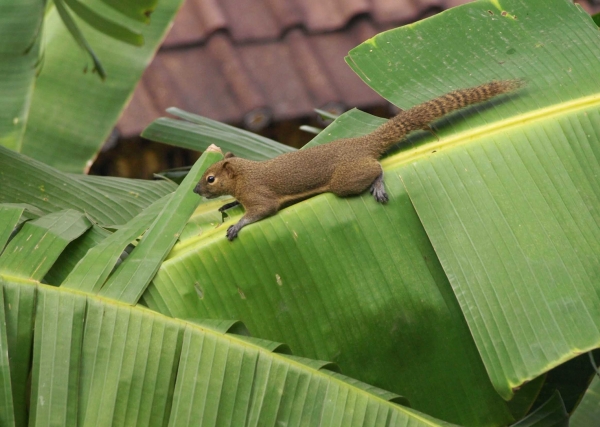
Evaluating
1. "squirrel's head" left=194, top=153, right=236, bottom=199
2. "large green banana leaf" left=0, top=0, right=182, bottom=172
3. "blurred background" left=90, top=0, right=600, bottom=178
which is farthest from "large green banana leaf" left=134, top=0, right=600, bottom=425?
"blurred background" left=90, top=0, right=600, bottom=178

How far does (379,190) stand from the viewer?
2.44m

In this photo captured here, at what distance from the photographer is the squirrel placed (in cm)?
252

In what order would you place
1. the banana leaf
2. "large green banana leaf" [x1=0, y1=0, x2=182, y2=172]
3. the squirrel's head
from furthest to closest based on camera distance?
"large green banana leaf" [x1=0, y1=0, x2=182, y2=172]
the squirrel's head
the banana leaf

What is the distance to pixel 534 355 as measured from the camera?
6.77ft

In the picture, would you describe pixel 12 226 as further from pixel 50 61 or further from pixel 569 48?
pixel 569 48

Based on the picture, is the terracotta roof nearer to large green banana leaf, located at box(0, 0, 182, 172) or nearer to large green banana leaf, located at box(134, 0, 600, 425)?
large green banana leaf, located at box(0, 0, 182, 172)

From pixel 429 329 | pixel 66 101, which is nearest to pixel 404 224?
pixel 429 329

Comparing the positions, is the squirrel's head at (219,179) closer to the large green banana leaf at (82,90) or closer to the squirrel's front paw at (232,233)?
the squirrel's front paw at (232,233)

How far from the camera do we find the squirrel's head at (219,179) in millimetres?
2953

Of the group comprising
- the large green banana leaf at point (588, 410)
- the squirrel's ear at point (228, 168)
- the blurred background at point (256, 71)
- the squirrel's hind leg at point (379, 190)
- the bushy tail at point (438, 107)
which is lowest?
the blurred background at point (256, 71)

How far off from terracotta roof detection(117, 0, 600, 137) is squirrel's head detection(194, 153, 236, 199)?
1801 mm

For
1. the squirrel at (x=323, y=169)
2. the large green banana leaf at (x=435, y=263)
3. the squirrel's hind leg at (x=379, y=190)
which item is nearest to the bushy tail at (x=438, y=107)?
the squirrel at (x=323, y=169)

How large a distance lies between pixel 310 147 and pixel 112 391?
126 centimetres

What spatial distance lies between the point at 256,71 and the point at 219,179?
7.20 ft
